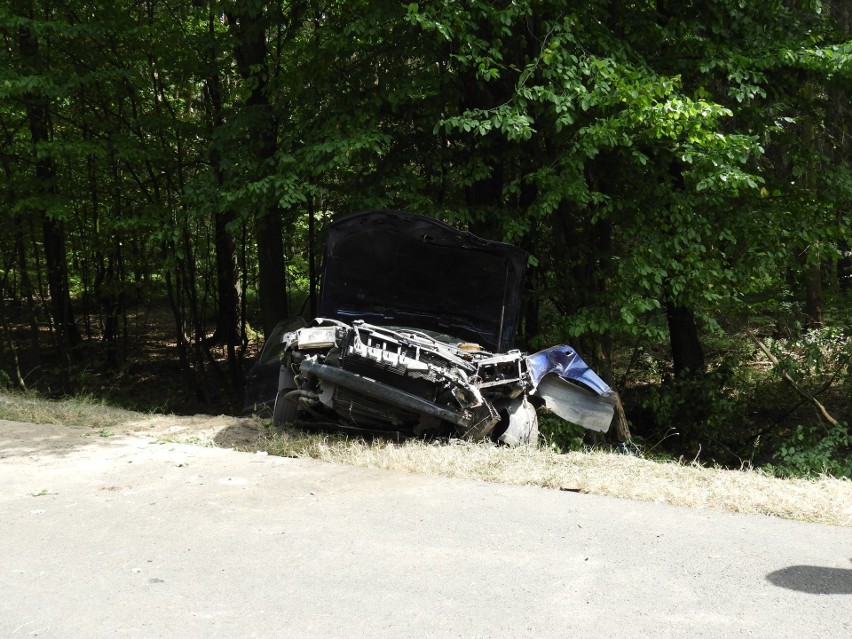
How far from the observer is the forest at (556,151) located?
10.4 metres

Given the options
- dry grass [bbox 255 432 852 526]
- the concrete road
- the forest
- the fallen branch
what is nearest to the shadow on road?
the concrete road

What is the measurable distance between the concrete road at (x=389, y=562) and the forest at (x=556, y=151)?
4.68 m

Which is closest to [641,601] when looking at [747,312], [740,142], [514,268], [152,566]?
[152,566]

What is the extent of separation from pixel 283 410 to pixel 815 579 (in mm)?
5478

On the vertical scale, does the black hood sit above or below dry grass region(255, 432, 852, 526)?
above

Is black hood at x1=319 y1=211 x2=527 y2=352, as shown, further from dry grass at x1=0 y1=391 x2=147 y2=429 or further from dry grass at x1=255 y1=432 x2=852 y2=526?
dry grass at x1=0 y1=391 x2=147 y2=429

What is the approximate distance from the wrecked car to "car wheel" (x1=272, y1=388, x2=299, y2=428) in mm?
10

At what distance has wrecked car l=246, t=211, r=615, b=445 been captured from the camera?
7.53 metres

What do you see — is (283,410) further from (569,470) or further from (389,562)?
(389,562)

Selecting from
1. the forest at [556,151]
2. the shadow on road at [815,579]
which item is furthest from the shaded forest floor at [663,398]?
the shadow on road at [815,579]

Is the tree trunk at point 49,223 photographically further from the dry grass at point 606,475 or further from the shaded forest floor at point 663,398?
the dry grass at point 606,475

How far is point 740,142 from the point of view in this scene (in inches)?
396

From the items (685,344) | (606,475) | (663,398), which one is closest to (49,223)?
(663,398)

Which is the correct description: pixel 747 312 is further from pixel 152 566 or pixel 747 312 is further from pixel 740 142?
pixel 152 566
